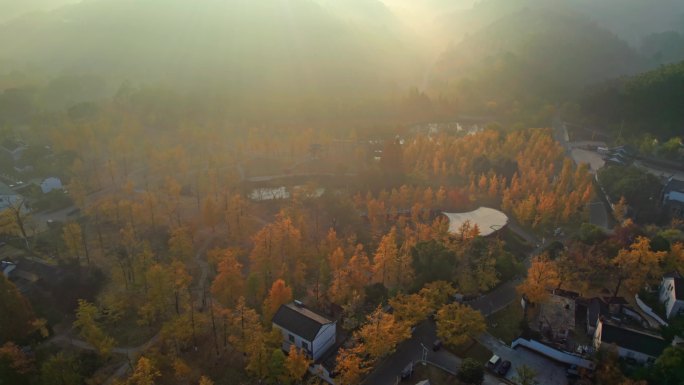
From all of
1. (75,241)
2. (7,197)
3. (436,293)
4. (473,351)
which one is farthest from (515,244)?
(7,197)

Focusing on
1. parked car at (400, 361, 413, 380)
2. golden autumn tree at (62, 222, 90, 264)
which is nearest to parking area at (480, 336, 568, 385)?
parked car at (400, 361, 413, 380)

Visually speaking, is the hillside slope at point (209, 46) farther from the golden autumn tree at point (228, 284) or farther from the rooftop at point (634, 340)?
the rooftop at point (634, 340)

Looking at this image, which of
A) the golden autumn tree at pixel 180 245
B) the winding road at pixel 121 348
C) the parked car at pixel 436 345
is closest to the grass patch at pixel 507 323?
the parked car at pixel 436 345

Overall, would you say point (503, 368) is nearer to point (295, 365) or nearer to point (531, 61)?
point (295, 365)

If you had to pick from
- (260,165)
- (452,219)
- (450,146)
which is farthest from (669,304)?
(260,165)

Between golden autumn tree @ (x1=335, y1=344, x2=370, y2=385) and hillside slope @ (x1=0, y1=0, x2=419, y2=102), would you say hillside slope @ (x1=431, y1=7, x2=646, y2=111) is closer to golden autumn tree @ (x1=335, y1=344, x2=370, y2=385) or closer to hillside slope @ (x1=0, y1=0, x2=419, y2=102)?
hillside slope @ (x1=0, y1=0, x2=419, y2=102)

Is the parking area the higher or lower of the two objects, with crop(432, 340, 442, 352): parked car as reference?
lower
